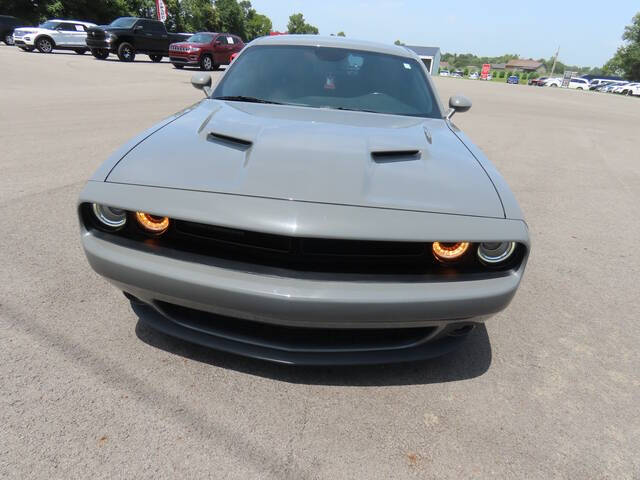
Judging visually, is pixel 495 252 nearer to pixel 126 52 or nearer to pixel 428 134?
pixel 428 134

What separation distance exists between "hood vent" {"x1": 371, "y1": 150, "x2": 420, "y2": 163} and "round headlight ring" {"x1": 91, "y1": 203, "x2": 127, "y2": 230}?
109 centimetres

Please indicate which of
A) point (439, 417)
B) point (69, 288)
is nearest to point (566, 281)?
point (439, 417)

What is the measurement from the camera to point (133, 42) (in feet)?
63.8

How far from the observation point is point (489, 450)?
5.57ft

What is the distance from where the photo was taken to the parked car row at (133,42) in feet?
58.0

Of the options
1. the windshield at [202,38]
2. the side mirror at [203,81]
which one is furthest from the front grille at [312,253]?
the windshield at [202,38]

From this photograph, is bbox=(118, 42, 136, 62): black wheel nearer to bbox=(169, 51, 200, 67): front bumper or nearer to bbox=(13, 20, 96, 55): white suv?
bbox=(13, 20, 96, 55): white suv

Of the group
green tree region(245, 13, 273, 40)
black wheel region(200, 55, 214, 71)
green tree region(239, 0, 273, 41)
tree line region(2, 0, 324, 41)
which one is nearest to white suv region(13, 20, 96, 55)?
black wheel region(200, 55, 214, 71)

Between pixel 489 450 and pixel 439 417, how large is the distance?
0.22 metres

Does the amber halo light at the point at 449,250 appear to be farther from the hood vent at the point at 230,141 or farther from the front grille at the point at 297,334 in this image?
the hood vent at the point at 230,141

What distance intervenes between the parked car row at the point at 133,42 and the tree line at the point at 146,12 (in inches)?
600

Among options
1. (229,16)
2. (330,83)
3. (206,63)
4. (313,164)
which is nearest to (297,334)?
(313,164)

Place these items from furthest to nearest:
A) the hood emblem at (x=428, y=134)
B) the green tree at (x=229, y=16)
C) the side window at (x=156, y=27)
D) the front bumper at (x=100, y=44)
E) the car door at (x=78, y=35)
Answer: the green tree at (x=229, y=16)
the car door at (x=78, y=35)
the side window at (x=156, y=27)
the front bumper at (x=100, y=44)
the hood emblem at (x=428, y=134)

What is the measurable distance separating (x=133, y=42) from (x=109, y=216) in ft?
69.1
